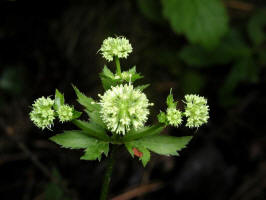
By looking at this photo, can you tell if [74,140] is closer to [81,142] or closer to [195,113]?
[81,142]

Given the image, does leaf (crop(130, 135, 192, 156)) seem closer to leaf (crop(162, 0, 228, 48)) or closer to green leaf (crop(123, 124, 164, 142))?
green leaf (crop(123, 124, 164, 142))

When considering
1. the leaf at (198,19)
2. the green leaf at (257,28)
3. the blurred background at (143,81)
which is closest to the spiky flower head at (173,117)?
the leaf at (198,19)

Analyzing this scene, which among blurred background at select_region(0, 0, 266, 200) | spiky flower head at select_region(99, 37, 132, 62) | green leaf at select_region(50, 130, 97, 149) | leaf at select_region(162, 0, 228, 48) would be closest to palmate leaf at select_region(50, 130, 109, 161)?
green leaf at select_region(50, 130, 97, 149)

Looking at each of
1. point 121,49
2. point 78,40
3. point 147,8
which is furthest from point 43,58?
point 121,49

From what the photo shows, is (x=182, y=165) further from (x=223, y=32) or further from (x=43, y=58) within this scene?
(x=43, y=58)

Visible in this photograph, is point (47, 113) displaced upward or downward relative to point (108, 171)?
upward

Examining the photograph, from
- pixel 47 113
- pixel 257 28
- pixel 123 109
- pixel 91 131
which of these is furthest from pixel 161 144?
pixel 257 28
